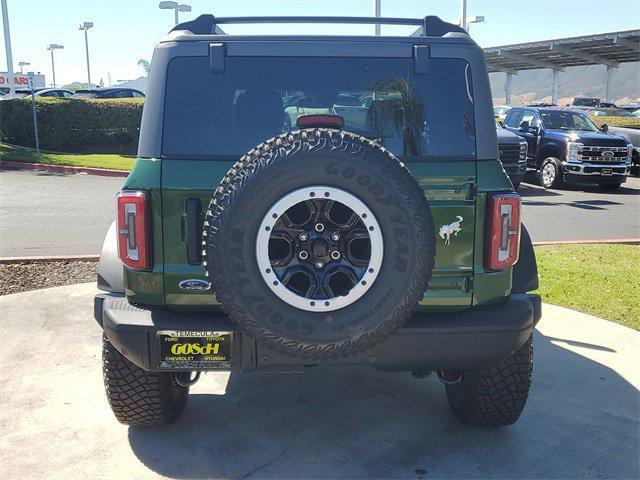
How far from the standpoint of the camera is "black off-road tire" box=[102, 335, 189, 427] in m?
3.34

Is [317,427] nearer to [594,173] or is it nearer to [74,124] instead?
[594,173]

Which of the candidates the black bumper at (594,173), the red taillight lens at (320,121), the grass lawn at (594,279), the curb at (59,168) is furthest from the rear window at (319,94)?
the curb at (59,168)

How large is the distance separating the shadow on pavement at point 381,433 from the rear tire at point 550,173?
36.2ft

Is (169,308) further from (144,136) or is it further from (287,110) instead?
(287,110)

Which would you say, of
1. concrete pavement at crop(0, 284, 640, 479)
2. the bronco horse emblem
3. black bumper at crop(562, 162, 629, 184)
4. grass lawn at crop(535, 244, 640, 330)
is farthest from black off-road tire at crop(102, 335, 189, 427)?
black bumper at crop(562, 162, 629, 184)

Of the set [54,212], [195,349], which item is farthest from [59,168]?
[195,349]

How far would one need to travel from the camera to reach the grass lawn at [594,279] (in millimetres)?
5797

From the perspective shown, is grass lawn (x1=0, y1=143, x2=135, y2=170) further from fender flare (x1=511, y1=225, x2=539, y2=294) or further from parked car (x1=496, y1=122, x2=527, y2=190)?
fender flare (x1=511, y1=225, x2=539, y2=294)

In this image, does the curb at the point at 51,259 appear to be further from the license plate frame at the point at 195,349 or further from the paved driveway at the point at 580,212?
the paved driveway at the point at 580,212

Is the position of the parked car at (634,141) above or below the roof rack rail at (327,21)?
below

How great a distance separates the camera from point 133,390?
133 inches

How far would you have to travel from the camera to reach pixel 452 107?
3.12 meters

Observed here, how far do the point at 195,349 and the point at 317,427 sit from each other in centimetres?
104

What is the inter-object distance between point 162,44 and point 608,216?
986 centimetres
